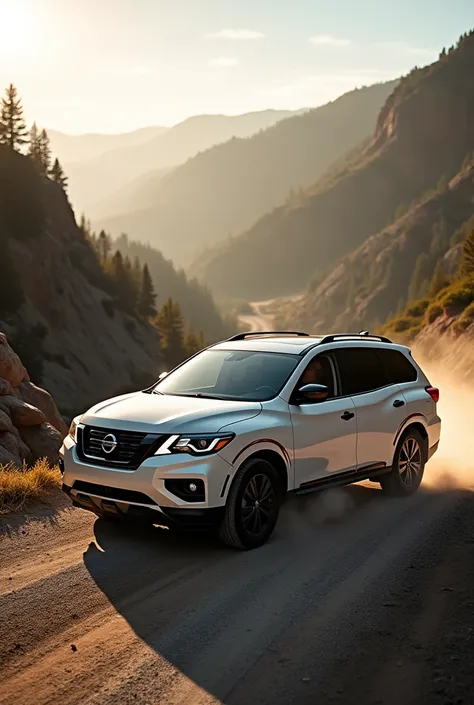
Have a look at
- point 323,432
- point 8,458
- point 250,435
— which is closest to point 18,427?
point 8,458

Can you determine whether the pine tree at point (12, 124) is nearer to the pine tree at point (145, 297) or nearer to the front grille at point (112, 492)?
the pine tree at point (145, 297)

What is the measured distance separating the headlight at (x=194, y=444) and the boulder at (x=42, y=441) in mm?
6126

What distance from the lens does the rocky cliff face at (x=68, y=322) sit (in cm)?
6146

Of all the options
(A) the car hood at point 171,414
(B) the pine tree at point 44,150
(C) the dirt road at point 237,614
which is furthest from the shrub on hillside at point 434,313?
(B) the pine tree at point 44,150

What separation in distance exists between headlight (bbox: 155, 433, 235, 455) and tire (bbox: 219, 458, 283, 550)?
14.2 inches

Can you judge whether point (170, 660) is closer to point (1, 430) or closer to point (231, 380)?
point (231, 380)

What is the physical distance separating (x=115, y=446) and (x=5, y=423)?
5.50 meters

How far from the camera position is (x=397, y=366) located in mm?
9711

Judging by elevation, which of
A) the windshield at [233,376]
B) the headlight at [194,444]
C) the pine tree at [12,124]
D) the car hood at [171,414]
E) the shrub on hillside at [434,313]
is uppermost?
the pine tree at [12,124]

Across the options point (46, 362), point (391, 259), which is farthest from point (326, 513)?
point (391, 259)

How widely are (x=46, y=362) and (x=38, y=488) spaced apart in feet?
176

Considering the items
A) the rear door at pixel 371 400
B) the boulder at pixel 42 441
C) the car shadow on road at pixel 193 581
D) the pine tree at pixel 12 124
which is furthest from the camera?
the pine tree at pixel 12 124

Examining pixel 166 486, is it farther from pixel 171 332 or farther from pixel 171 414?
pixel 171 332

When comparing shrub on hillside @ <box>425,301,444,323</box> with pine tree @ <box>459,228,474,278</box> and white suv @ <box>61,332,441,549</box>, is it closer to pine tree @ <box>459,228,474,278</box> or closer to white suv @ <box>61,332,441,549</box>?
pine tree @ <box>459,228,474,278</box>
